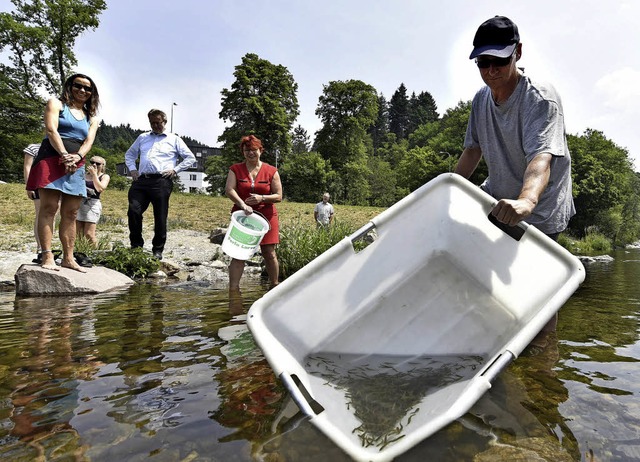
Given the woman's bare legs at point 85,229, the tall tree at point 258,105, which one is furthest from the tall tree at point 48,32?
the woman's bare legs at point 85,229

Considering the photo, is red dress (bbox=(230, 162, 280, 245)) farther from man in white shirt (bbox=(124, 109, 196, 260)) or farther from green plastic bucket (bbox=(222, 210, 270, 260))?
man in white shirt (bbox=(124, 109, 196, 260))

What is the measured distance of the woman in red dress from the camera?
12.5 ft

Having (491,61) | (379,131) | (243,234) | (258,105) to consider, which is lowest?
(243,234)

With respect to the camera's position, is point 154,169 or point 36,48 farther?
point 36,48

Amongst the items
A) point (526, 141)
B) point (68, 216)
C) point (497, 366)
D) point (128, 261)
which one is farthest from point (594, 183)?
point (497, 366)

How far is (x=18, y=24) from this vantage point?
68.6 ft

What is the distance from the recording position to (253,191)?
12.8 ft

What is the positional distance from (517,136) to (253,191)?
2.37m

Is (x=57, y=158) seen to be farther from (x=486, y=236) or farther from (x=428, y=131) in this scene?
(x=428, y=131)

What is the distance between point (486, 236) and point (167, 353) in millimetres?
1797

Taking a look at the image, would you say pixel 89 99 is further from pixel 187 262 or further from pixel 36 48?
pixel 36 48

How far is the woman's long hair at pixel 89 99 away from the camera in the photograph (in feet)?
12.4

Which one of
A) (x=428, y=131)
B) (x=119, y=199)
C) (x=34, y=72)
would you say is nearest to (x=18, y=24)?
(x=34, y=72)

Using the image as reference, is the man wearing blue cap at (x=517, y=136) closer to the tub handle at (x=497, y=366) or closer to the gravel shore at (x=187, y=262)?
the tub handle at (x=497, y=366)
